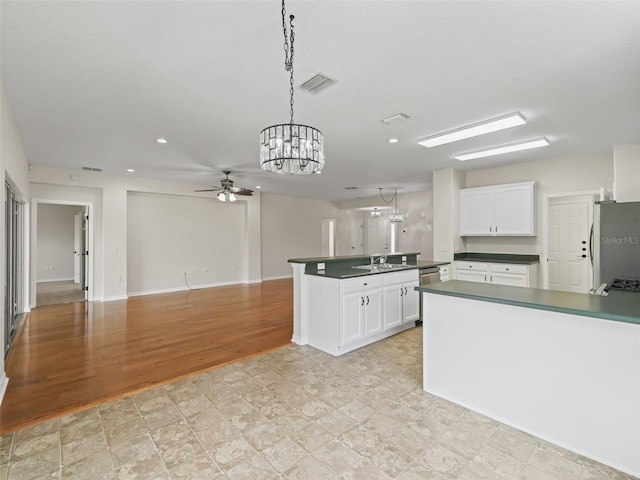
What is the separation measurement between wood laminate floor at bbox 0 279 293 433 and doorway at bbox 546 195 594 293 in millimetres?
5281

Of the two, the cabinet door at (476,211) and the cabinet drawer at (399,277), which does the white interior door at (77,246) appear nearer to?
the cabinet drawer at (399,277)

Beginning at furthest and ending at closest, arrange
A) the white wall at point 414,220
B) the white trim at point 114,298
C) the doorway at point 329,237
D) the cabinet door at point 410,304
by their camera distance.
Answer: the doorway at point 329,237 → the white wall at point 414,220 → the white trim at point 114,298 → the cabinet door at point 410,304

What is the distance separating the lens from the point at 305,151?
2.05 metres

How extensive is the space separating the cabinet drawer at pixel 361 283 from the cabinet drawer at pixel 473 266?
8.99ft

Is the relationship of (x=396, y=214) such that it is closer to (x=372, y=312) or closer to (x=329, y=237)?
(x=329, y=237)

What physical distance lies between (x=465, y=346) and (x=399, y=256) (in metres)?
2.73

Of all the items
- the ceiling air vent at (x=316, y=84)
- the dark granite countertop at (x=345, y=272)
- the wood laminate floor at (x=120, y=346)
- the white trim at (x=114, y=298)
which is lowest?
the wood laminate floor at (x=120, y=346)

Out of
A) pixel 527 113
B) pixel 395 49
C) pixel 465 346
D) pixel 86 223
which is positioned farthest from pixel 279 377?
pixel 86 223

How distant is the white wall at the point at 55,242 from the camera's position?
865cm

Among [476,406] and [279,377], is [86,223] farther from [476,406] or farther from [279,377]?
[476,406]

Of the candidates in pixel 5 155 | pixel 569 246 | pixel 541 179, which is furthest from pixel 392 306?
pixel 5 155

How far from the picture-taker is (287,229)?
9766 mm

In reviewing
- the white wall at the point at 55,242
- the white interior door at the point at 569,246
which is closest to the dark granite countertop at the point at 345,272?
the white interior door at the point at 569,246

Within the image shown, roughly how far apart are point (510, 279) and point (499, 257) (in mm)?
676
